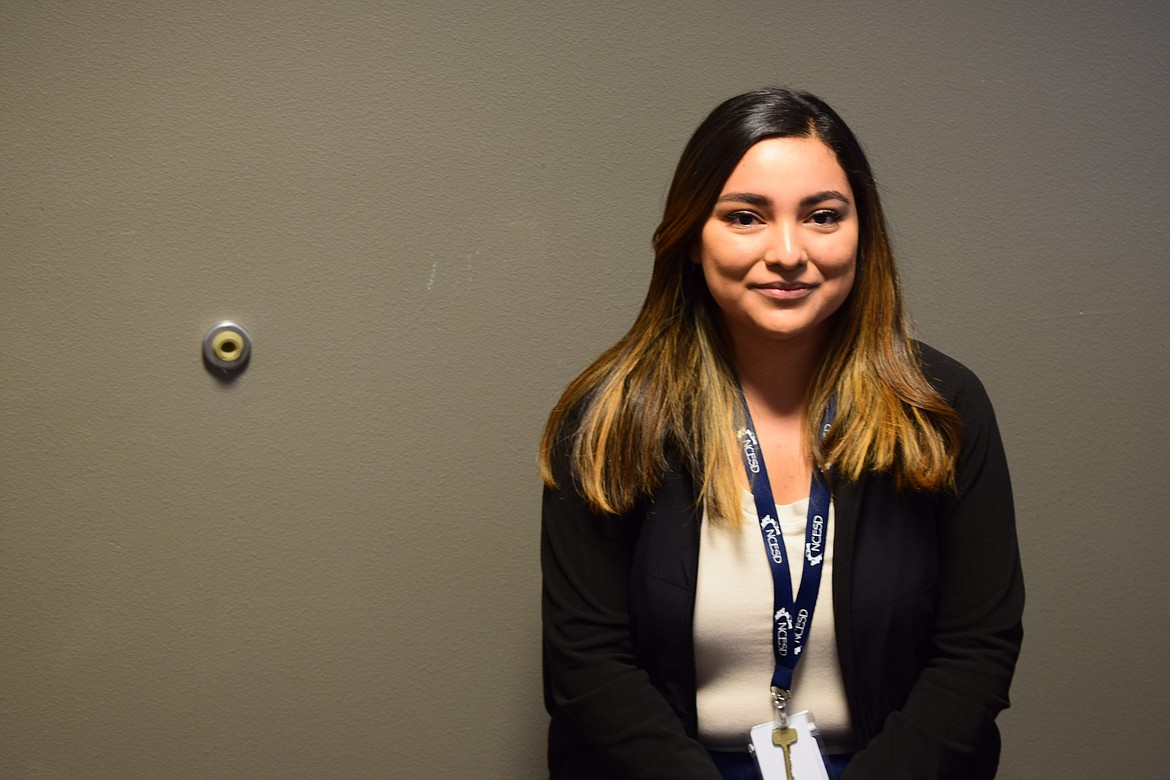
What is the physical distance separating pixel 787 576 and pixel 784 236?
406 mm

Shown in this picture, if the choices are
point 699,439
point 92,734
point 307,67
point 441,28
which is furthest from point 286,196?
point 92,734

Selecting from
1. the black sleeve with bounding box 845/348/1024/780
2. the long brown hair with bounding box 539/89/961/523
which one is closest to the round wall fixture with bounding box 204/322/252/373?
the long brown hair with bounding box 539/89/961/523

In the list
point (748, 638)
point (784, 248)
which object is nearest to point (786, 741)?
point (748, 638)

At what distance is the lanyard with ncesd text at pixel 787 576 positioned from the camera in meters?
1.35

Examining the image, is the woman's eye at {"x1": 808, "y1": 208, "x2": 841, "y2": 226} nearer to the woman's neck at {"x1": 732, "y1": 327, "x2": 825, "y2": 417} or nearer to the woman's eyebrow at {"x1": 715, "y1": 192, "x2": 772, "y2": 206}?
the woman's eyebrow at {"x1": 715, "y1": 192, "x2": 772, "y2": 206}

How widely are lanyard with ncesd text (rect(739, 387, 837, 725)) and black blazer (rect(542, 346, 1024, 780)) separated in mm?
25

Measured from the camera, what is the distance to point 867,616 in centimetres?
135

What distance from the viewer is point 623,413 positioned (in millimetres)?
1420

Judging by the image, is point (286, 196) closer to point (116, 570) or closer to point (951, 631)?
point (116, 570)

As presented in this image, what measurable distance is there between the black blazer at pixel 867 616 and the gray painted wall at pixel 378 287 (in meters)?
0.48

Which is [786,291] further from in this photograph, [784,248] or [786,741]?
[786,741]

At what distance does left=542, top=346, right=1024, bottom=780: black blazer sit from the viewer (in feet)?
4.42

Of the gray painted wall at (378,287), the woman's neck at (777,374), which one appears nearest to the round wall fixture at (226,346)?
the gray painted wall at (378,287)

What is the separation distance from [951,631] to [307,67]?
48.5 inches
